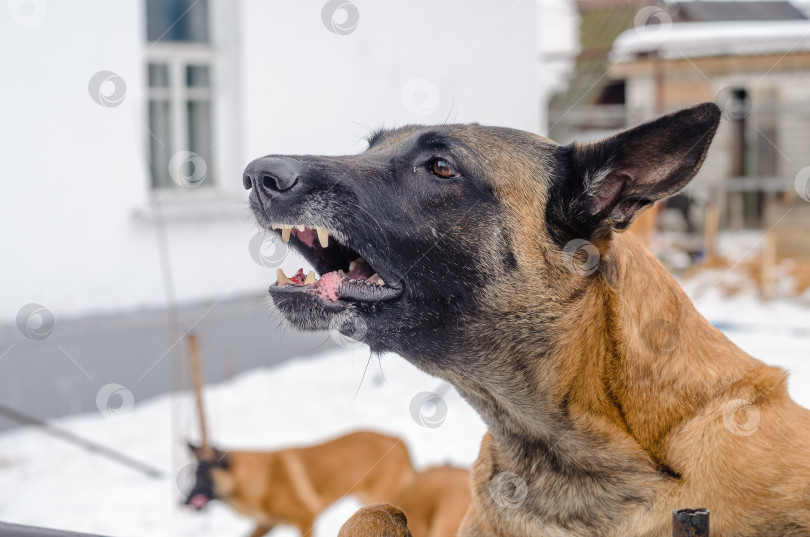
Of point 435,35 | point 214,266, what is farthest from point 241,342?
point 435,35

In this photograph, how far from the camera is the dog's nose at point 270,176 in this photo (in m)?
1.50

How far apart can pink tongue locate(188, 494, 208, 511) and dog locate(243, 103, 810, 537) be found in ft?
7.23

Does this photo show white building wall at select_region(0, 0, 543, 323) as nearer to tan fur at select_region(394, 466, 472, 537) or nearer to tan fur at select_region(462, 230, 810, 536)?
tan fur at select_region(394, 466, 472, 537)

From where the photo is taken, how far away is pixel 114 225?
15.6 ft

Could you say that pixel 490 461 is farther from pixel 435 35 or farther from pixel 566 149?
pixel 435 35

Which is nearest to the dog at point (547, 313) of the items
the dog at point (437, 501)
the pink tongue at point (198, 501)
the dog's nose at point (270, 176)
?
the dog's nose at point (270, 176)

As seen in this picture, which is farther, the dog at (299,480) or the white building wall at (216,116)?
the white building wall at (216,116)

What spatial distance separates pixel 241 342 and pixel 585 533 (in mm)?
4265

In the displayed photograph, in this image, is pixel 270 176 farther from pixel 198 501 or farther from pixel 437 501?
pixel 198 501

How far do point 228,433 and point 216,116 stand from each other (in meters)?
2.09

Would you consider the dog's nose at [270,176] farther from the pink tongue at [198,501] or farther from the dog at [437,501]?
the pink tongue at [198,501]

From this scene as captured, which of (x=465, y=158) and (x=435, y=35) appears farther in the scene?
(x=435, y=35)

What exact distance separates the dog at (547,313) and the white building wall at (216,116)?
2.50 m

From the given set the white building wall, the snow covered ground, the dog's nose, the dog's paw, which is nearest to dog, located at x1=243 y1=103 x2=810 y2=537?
the dog's nose
